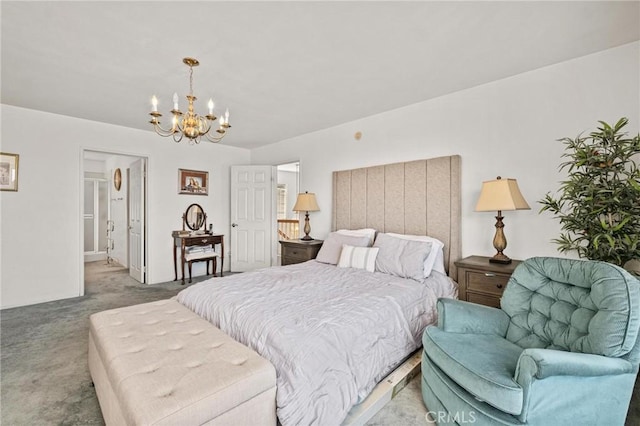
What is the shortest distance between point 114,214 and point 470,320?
7659mm

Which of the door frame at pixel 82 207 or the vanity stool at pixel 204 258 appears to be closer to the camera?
the door frame at pixel 82 207

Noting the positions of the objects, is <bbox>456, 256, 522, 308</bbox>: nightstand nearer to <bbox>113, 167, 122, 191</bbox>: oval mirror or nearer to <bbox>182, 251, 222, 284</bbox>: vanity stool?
<bbox>182, 251, 222, 284</bbox>: vanity stool

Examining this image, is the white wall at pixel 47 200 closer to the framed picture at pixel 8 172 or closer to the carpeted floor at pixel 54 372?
the framed picture at pixel 8 172

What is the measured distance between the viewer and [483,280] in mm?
2438

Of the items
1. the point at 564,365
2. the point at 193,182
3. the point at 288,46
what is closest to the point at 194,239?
the point at 193,182

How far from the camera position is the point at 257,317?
1757 millimetres

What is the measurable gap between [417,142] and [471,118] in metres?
0.61

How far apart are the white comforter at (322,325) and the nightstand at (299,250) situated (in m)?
1.31

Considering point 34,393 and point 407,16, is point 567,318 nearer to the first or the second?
point 407,16

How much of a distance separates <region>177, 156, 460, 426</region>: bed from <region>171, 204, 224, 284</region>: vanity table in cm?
253

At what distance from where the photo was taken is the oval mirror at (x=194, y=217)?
17.1 feet

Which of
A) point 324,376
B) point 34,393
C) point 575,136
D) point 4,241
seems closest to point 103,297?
point 4,241

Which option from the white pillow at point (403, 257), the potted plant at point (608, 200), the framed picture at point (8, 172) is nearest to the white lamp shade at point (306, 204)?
the white pillow at point (403, 257)
